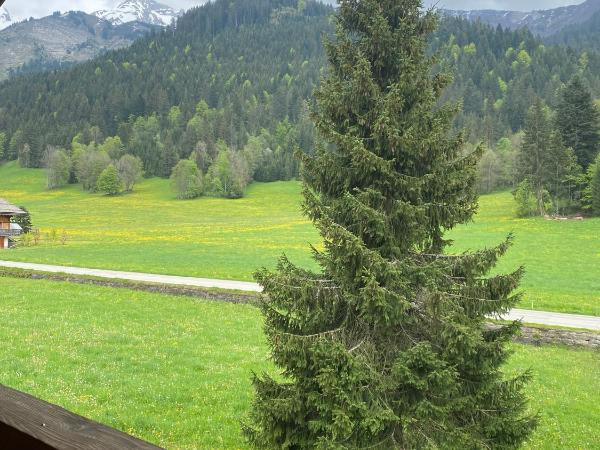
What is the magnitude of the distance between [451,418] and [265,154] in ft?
455

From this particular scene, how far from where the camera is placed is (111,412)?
10492 millimetres

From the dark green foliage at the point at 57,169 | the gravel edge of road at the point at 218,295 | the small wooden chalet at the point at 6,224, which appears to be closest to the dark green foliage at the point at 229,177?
the dark green foliage at the point at 57,169

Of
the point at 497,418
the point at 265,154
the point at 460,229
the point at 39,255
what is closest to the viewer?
the point at 497,418

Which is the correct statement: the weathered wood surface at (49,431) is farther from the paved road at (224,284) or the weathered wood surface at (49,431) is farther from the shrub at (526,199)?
the shrub at (526,199)

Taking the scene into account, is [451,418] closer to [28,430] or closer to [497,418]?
[497,418]

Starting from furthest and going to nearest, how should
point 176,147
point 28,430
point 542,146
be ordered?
point 176,147 < point 542,146 < point 28,430

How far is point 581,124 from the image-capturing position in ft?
216

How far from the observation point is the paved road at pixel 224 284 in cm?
2096

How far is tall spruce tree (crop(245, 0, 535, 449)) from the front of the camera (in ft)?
23.3

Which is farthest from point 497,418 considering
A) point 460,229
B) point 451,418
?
point 460,229

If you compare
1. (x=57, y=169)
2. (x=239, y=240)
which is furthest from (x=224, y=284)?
(x=57, y=169)

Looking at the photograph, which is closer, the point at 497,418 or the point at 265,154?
the point at 497,418

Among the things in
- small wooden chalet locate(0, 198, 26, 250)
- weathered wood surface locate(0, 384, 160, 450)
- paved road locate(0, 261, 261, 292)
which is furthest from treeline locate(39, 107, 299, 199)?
weathered wood surface locate(0, 384, 160, 450)

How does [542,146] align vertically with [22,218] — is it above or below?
above
